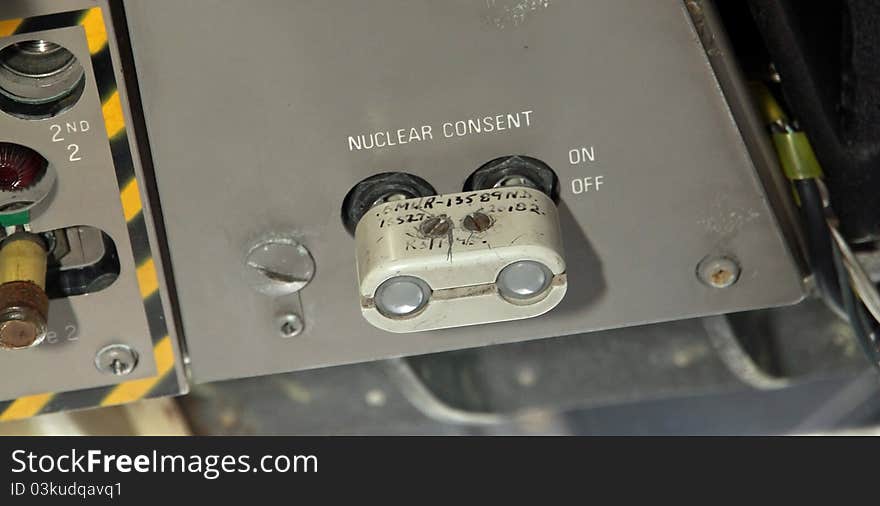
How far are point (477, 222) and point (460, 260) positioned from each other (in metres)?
0.04

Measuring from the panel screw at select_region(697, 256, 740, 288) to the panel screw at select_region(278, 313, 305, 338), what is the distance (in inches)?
14.8

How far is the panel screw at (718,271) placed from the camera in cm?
99

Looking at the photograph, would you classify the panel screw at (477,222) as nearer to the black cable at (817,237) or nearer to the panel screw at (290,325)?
the panel screw at (290,325)

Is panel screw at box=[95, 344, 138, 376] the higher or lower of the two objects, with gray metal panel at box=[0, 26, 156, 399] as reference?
lower

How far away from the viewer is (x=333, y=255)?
96 centimetres

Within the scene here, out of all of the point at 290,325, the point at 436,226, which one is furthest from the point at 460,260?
the point at 290,325

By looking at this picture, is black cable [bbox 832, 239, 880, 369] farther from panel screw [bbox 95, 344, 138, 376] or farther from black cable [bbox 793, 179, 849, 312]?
panel screw [bbox 95, 344, 138, 376]

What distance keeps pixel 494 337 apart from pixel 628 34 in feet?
1.07

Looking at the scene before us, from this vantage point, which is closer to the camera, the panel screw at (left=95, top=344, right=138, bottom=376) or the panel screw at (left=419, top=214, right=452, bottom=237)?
the panel screw at (left=419, top=214, right=452, bottom=237)

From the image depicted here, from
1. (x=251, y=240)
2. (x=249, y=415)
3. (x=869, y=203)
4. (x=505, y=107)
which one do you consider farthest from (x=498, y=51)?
(x=249, y=415)

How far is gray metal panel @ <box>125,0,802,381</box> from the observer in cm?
84

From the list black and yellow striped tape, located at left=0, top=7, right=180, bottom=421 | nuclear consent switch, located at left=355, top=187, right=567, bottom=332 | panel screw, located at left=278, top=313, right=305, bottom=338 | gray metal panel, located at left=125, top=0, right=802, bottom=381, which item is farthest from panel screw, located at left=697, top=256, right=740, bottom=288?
black and yellow striped tape, located at left=0, top=7, right=180, bottom=421

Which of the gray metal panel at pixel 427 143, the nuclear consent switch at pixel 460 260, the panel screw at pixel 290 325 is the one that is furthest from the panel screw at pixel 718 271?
the panel screw at pixel 290 325

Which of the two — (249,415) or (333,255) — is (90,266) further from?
(249,415)
